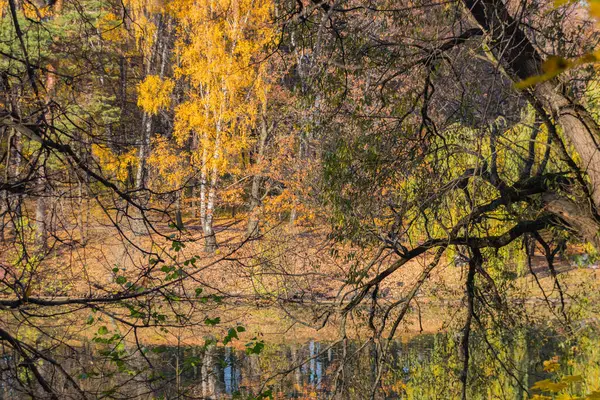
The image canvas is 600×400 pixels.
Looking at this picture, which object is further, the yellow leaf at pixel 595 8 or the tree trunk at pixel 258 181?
the tree trunk at pixel 258 181

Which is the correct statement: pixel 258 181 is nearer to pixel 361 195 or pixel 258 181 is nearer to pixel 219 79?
pixel 219 79

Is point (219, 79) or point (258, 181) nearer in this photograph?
point (219, 79)

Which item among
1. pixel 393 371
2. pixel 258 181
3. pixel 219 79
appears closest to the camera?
pixel 393 371

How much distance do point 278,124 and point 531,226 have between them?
13380 millimetres

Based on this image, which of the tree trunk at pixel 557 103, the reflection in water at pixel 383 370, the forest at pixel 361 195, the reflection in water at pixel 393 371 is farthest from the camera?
the reflection in water at pixel 393 371

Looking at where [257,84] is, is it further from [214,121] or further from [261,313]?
[261,313]

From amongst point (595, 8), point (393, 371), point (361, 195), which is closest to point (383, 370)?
point (393, 371)

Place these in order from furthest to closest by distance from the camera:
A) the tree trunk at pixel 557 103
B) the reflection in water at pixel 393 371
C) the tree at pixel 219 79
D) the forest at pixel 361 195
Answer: the tree at pixel 219 79 → the reflection in water at pixel 393 371 → the tree trunk at pixel 557 103 → the forest at pixel 361 195

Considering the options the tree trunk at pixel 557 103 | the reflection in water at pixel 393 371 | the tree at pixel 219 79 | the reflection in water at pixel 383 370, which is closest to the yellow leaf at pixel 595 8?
the tree trunk at pixel 557 103

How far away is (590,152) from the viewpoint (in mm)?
Result: 4945

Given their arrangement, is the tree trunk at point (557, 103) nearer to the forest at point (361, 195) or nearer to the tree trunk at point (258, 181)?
the forest at point (361, 195)

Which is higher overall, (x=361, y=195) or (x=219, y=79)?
(x=219, y=79)

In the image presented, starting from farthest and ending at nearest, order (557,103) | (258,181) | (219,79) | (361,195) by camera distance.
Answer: (258,181) → (219,79) → (361,195) → (557,103)

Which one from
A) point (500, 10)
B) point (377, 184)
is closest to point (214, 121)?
point (377, 184)
